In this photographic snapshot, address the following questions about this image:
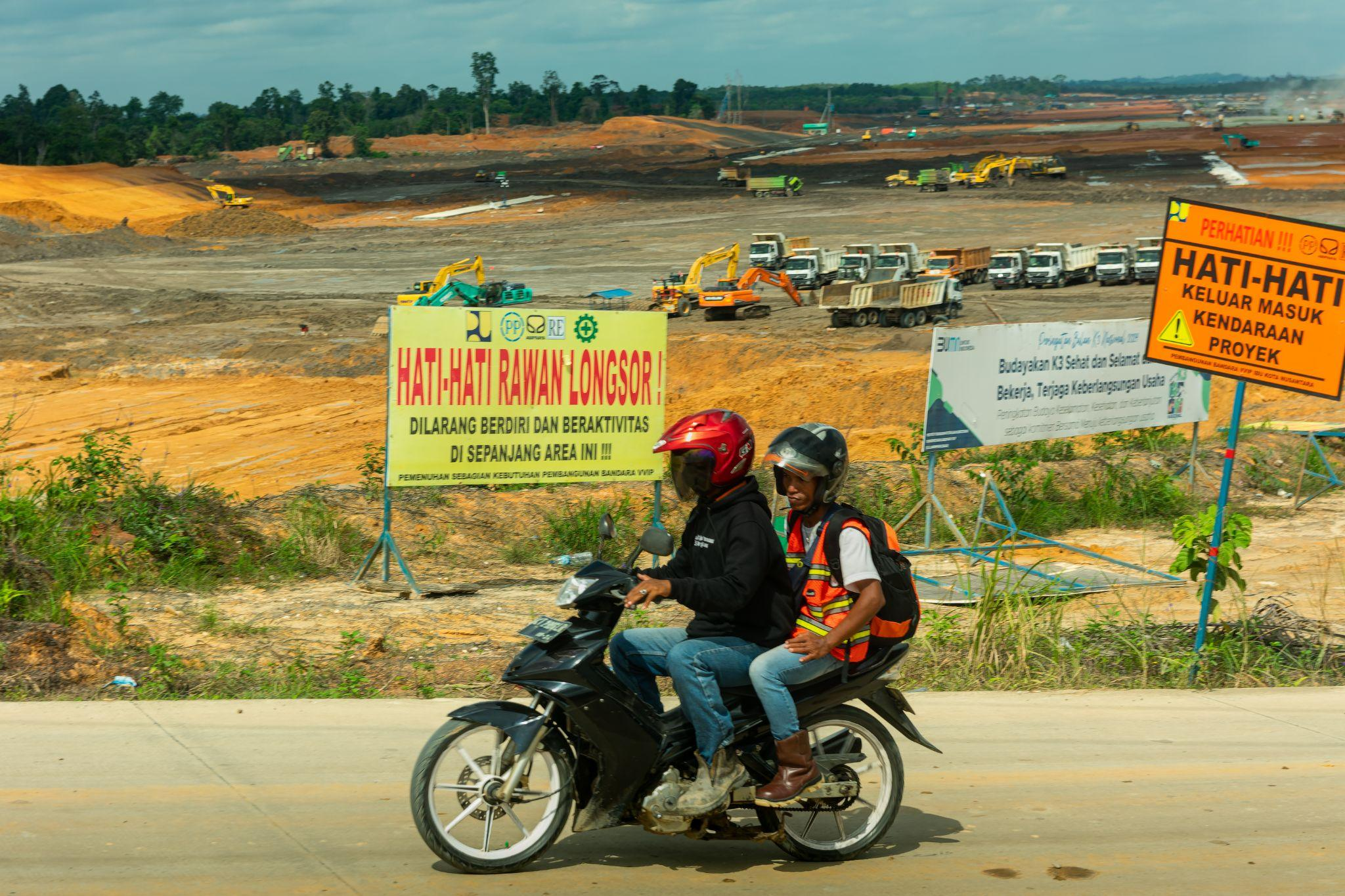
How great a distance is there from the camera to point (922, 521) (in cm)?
1421

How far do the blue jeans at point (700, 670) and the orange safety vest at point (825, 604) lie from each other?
0.23m

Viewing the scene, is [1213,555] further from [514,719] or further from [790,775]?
[514,719]

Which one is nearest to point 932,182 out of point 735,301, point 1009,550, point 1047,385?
point 735,301

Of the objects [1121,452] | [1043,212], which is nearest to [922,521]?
[1121,452]

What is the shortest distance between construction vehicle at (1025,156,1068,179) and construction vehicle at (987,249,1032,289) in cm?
4061

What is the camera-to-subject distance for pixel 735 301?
38.2 m

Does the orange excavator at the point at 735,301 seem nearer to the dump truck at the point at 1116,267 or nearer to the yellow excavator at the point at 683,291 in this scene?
the yellow excavator at the point at 683,291

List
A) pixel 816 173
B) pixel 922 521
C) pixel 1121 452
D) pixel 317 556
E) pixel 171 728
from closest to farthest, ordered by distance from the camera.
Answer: pixel 171 728
pixel 317 556
pixel 922 521
pixel 1121 452
pixel 816 173

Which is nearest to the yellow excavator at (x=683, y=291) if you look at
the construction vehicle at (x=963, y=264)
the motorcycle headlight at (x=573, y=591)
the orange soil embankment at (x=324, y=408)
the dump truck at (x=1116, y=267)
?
the orange soil embankment at (x=324, y=408)

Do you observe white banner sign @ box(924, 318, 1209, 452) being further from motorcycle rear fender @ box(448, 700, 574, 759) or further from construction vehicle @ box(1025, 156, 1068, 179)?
construction vehicle @ box(1025, 156, 1068, 179)

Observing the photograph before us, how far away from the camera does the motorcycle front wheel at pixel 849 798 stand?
538 cm

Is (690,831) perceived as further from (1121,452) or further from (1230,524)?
(1121,452)

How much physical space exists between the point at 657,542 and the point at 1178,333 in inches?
204

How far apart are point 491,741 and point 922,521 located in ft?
31.7
